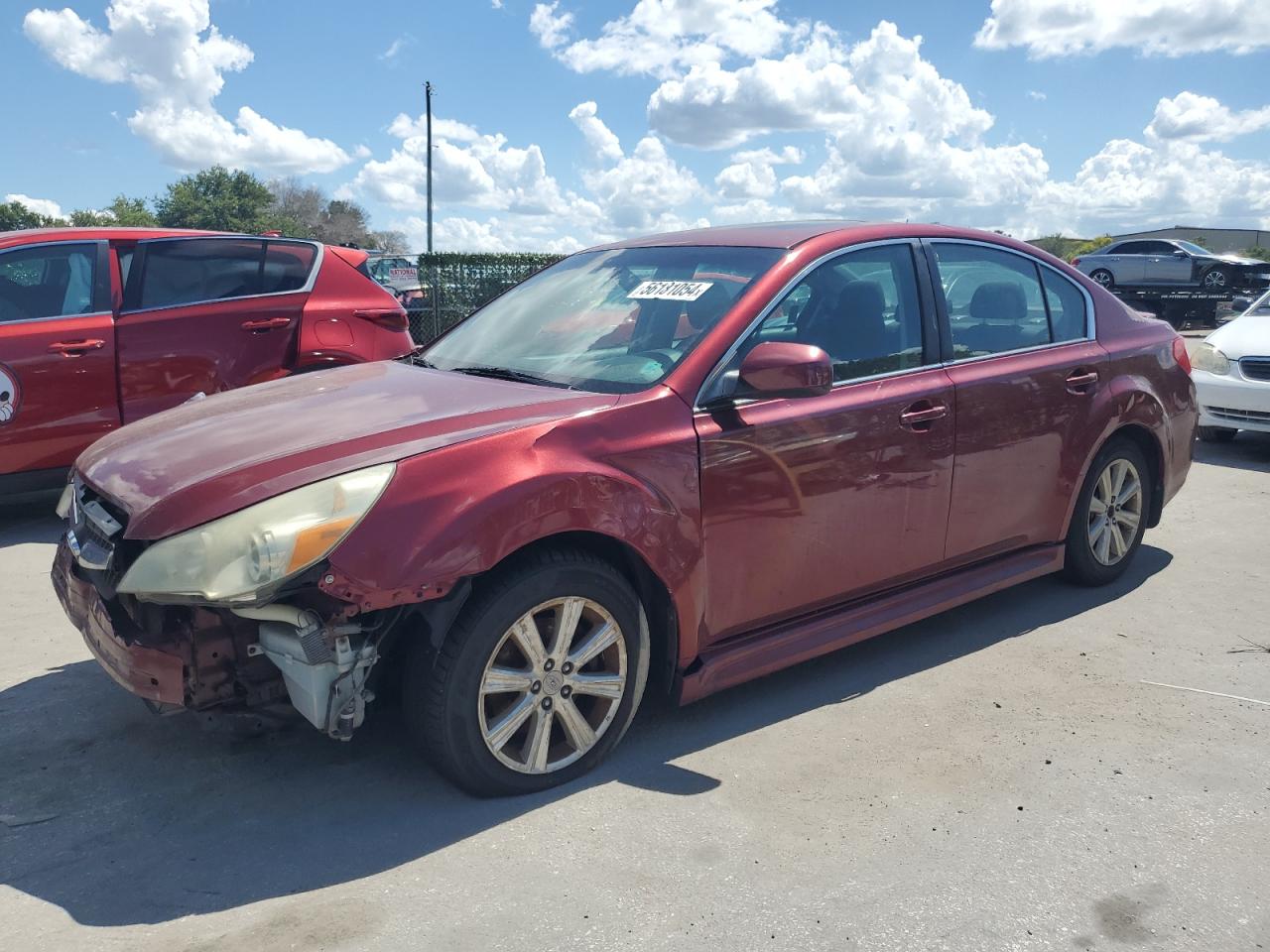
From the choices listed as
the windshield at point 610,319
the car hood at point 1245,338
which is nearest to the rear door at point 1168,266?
the car hood at point 1245,338

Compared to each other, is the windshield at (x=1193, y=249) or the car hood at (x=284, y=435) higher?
the windshield at (x=1193, y=249)

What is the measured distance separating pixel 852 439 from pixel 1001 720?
3.68ft

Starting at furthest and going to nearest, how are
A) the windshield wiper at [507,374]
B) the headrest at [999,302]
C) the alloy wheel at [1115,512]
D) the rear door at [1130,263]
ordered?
the rear door at [1130,263]
the alloy wheel at [1115,512]
the headrest at [999,302]
the windshield wiper at [507,374]

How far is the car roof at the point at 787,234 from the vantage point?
13.4 ft

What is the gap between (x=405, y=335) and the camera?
7.73 metres

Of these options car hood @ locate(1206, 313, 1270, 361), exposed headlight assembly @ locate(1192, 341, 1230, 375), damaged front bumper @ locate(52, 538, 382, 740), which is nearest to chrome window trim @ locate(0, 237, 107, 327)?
damaged front bumper @ locate(52, 538, 382, 740)

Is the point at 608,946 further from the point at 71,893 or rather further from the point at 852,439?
the point at 852,439

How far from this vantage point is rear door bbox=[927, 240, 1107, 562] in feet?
14.0

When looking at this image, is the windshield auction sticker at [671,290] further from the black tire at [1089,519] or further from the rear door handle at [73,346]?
the rear door handle at [73,346]

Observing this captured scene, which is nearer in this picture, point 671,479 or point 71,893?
point 71,893

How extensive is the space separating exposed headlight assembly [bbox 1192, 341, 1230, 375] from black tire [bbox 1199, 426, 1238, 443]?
524 millimetres

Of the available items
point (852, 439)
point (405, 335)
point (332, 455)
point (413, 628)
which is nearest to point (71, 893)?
point (413, 628)

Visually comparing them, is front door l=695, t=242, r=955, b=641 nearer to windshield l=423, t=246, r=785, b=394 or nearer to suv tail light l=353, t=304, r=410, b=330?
windshield l=423, t=246, r=785, b=394

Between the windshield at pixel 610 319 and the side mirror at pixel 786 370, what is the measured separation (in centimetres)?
27
